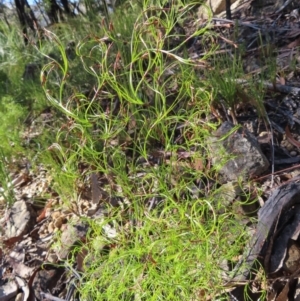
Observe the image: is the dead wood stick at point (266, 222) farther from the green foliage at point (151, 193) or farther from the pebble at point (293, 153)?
the pebble at point (293, 153)

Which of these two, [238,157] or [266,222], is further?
[238,157]

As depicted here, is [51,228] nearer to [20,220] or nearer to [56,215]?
[56,215]

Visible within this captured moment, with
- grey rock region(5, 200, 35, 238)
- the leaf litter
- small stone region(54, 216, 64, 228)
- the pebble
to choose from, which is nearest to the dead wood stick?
the leaf litter

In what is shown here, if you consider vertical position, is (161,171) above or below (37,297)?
above

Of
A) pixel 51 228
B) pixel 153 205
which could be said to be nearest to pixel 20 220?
pixel 51 228

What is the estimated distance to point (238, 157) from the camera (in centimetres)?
221

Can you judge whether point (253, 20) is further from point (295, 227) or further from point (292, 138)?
point (295, 227)

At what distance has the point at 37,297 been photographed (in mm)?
2246

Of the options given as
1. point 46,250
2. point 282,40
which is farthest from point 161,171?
point 282,40

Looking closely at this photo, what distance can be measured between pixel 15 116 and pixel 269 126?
1.45 m

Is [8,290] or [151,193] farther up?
[151,193]

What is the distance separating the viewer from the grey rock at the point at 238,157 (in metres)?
2.20

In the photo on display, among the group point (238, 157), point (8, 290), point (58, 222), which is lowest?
point (8, 290)

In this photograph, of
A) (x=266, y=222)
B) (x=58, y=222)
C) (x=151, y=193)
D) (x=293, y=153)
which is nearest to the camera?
(x=266, y=222)
